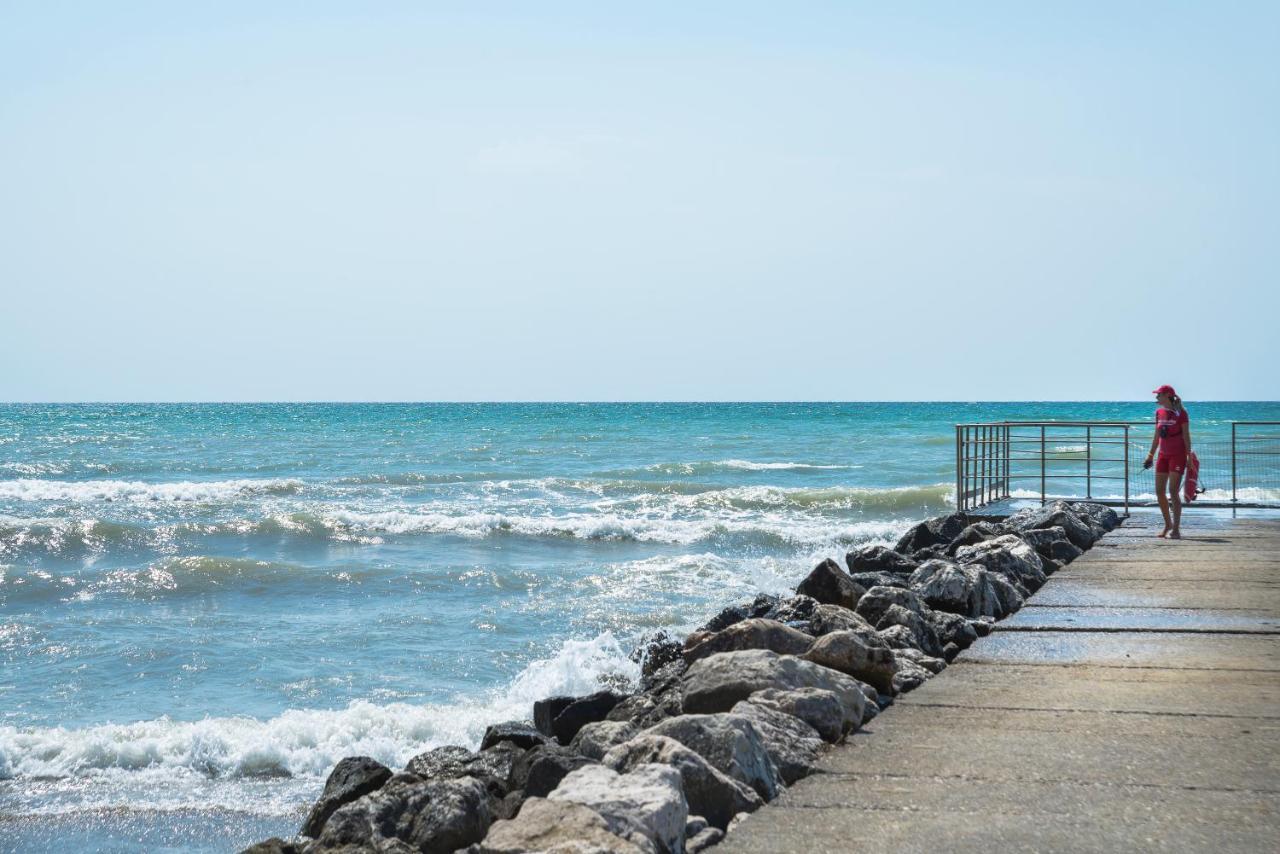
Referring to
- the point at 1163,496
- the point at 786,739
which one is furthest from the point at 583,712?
the point at 1163,496

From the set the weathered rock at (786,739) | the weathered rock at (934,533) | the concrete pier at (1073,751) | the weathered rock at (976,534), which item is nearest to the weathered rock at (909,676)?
the concrete pier at (1073,751)

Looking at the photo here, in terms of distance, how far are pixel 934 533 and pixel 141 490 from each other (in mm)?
22985

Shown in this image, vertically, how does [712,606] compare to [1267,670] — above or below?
below

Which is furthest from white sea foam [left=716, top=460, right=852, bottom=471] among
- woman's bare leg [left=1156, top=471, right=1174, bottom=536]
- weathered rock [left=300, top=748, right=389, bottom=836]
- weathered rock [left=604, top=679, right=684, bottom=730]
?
weathered rock [left=300, top=748, right=389, bottom=836]

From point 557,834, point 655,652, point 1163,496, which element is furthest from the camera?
point 1163,496

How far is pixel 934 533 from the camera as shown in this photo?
1341 cm

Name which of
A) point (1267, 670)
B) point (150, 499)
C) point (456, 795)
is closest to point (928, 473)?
point (150, 499)

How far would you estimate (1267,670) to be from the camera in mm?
5973

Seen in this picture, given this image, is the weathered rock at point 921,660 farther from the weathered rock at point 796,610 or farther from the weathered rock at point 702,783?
the weathered rock at point 702,783

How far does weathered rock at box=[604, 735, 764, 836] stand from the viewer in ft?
12.9

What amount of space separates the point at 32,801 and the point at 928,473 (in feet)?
88.6

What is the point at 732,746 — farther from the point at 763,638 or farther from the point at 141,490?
the point at 141,490

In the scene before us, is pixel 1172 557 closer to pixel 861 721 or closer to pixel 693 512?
pixel 861 721

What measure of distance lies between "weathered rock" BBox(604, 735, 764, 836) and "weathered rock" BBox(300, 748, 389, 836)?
1.77m
